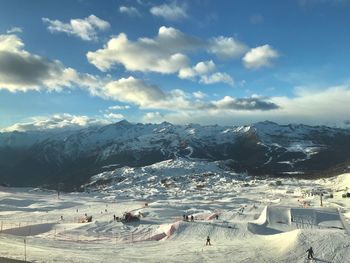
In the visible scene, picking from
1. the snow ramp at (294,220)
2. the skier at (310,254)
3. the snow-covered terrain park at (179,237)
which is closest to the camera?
the skier at (310,254)

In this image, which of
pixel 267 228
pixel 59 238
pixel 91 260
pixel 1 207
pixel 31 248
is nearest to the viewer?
pixel 91 260

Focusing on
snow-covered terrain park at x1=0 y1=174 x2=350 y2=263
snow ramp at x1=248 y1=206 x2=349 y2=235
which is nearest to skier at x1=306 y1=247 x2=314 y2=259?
snow-covered terrain park at x1=0 y1=174 x2=350 y2=263

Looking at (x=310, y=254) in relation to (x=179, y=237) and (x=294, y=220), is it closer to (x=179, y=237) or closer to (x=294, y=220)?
(x=179, y=237)

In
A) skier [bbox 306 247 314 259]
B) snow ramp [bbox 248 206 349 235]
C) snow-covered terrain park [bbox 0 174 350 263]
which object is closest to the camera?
skier [bbox 306 247 314 259]

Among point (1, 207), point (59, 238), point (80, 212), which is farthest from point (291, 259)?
point (1, 207)

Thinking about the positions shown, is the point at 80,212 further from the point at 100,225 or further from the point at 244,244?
the point at 244,244

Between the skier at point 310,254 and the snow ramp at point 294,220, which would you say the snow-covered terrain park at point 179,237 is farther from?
the skier at point 310,254

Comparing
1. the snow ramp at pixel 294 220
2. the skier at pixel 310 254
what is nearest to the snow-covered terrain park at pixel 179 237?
the snow ramp at pixel 294 220

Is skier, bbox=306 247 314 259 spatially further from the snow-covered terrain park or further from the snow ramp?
the snow ramp
